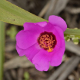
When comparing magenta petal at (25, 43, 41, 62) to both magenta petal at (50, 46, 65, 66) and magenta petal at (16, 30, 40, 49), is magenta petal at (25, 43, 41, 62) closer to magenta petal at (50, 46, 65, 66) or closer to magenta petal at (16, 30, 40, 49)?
magenta petal at (16, 30, 40, 49)

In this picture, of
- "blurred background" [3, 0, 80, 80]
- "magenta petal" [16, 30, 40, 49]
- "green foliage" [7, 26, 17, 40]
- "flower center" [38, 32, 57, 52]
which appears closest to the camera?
"magenta petal" [16, 30, 40, 49]

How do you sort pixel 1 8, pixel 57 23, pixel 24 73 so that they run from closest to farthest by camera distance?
pixel 57 23
pixel 1 8
pixel 24 73

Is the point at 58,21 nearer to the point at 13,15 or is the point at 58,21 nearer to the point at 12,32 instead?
the point at 13,15

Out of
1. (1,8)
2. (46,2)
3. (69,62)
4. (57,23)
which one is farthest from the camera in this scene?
(46,2)

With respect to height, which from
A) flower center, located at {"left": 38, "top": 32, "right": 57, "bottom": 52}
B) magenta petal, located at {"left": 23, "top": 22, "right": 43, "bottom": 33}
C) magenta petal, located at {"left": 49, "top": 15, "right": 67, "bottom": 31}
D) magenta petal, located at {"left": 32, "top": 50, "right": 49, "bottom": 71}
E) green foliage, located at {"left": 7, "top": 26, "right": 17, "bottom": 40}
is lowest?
green foliage, located at {"left": 7, "top": 26, "right": 17, "bottom": 40}

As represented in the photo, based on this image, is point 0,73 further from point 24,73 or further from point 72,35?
point 72,35

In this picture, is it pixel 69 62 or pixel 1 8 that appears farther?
pixel 69 62

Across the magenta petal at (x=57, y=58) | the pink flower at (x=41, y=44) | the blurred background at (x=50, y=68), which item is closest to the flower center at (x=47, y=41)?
the pink flower at (x=41, y=44)

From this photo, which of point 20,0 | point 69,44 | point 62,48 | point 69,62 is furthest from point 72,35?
point 20,0

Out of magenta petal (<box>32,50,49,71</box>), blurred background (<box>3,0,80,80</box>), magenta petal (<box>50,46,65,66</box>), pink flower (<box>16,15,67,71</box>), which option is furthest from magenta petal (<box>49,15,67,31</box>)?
blurred background (<box>3,0,80,80</box>)
